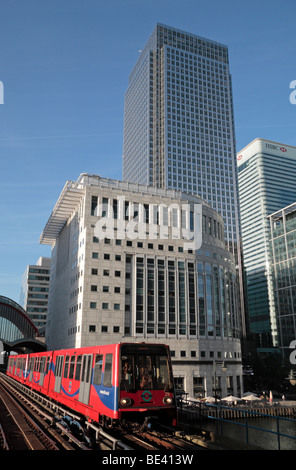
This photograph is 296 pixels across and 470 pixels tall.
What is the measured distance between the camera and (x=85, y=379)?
752 inches

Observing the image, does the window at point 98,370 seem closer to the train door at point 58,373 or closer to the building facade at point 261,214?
the train door at point 58,373

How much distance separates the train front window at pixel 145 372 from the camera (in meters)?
15.5

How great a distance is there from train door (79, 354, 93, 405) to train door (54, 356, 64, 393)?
5.43 m

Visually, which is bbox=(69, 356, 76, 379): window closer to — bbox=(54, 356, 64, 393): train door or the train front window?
bbox=(54, 356, 64, 393): train door

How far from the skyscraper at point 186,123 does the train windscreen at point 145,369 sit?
127951mm

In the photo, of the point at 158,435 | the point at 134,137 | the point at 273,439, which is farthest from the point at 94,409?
the point at 134,137

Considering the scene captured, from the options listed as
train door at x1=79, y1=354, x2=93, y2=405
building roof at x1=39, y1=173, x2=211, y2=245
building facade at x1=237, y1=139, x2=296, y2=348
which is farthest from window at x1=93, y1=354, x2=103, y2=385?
building facade at x1=237, y1=139, x2=296, y2=348

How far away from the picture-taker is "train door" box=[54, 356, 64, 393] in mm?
24608

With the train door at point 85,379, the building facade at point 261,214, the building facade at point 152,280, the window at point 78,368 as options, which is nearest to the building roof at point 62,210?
the building facade at point 152,280

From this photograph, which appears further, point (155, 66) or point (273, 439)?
point (155, 66)

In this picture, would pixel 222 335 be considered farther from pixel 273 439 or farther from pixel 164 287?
pixel 273 439

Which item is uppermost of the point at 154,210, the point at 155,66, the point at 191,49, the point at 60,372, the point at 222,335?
the point at 191,49

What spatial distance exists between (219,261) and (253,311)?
114 m

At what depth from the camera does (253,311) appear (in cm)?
17512
